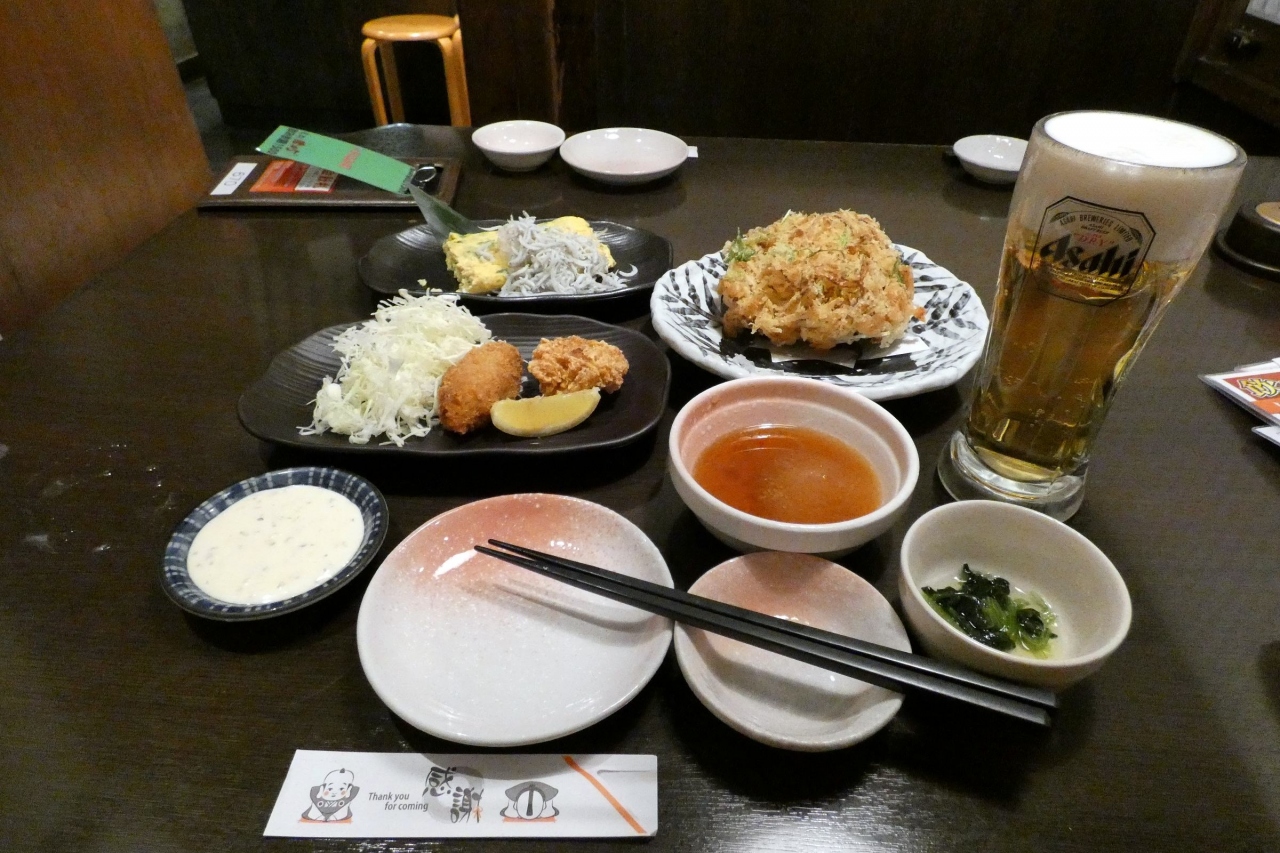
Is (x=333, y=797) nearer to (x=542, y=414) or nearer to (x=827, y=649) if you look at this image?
(x=827, y=649)

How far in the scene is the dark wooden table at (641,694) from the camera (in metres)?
0.92

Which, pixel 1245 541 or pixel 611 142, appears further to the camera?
pixel 611 142


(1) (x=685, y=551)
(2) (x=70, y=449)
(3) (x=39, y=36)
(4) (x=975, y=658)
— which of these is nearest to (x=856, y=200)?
(1) (x=685, y=551)

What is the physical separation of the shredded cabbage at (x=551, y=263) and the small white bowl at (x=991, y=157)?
1719mm

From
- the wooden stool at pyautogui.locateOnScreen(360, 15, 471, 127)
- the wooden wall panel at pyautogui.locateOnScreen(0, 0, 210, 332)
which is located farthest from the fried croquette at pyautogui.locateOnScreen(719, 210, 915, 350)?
the wooden stool at pyautogui.locateOnScreen(360, 15, 471, 127)

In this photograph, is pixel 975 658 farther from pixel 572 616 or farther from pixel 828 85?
pixel 828 85

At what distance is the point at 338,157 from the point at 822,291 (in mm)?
1464

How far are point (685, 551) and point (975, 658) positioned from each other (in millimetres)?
523

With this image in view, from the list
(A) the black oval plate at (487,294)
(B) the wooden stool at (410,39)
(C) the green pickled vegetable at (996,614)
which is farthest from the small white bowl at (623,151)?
(C) the green pickled vegetable at (996,614)

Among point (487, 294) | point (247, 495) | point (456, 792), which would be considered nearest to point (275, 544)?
point (247, 495)

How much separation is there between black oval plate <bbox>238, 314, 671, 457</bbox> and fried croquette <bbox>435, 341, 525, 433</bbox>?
0.14 ft

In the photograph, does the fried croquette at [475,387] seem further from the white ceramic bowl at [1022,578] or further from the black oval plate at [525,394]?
the white ceramic bowl at [1022,578]

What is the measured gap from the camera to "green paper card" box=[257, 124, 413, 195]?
2.05m

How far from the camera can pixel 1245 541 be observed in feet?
4.40
